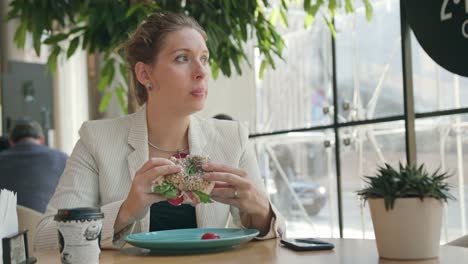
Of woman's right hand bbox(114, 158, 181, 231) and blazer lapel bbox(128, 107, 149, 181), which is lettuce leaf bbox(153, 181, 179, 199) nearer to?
woman's right hand bbox(114, 158, 181, 231)

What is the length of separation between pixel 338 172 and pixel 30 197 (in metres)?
1.90

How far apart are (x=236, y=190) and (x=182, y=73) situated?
1.63 feet

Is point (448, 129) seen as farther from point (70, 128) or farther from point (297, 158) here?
point (70, 128)

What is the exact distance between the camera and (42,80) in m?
6.80

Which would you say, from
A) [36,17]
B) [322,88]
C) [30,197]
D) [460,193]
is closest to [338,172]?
[322,88]

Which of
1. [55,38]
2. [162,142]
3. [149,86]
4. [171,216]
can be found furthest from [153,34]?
[55,38]

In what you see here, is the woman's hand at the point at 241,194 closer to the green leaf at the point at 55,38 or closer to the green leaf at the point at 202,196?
the green leaf at the point at 202,196

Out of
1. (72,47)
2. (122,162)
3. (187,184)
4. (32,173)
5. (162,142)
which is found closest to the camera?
(187,184)

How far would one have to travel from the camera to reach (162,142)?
6.77 ft

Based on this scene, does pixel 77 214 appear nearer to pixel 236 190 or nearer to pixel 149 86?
pixel 236 190

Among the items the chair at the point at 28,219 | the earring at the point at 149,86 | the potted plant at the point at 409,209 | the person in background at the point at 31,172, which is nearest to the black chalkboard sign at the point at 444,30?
the potted plant at the point at 409,209

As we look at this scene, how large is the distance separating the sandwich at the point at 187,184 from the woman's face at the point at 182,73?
1.37 ft

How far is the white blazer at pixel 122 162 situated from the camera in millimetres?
1825

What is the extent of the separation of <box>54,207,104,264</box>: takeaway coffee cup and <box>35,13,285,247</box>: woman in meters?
0.40
